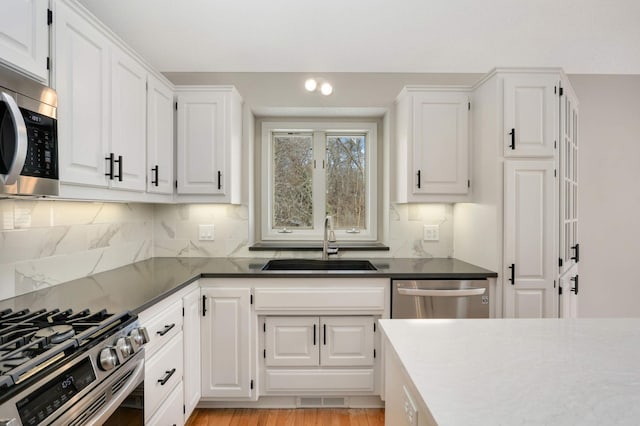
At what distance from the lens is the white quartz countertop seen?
0.67 metres

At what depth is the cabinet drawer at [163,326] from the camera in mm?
1499

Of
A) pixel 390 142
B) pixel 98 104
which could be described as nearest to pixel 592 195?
pixel 390 142

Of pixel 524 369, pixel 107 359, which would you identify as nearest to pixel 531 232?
pixel 524 369

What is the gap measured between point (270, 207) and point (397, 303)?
148 cm

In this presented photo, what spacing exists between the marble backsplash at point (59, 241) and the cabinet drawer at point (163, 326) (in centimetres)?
61

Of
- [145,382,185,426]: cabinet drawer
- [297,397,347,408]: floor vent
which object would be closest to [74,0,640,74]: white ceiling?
[145,382,185,426]: cabinet drawer

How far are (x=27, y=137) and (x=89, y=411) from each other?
920mm

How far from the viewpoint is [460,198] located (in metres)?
2.43

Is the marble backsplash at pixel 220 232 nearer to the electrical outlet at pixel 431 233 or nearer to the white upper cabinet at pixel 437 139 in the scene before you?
the electrical outlet at pixel 431 233

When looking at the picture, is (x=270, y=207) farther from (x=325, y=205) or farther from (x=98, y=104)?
(x=98, y=104)

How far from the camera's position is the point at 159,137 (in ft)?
7.18

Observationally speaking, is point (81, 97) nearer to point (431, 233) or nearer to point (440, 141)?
point (440, 141)

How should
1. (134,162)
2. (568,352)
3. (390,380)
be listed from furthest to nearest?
(134,162) < (390,380) < (568,352)

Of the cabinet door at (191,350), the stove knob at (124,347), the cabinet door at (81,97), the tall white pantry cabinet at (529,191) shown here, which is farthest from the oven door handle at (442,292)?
the cabinet door at (81,97)
